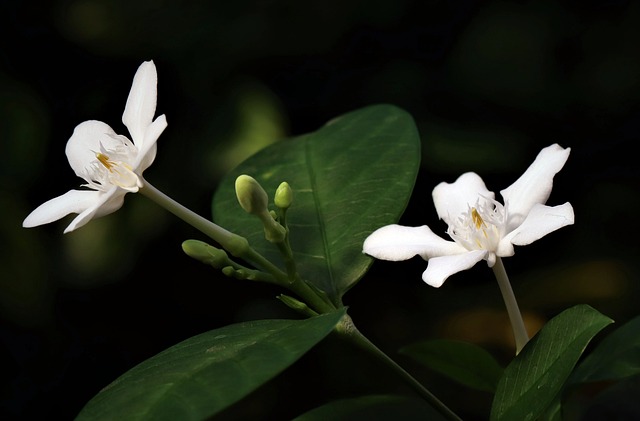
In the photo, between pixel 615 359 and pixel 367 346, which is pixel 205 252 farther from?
Answer: pixel 615 359

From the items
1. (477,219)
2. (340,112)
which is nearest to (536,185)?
(477,219)

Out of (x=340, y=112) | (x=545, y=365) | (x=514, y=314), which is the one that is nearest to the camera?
(x=545, y=365)

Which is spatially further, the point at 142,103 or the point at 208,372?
the point at 142,103

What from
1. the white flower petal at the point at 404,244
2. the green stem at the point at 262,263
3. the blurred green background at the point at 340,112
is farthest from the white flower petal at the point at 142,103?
the blurred green background at the point at 340,112

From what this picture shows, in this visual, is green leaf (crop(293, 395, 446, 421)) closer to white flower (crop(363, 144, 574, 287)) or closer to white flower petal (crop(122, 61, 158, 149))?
white flower (crop(363, 144, 574, 287))

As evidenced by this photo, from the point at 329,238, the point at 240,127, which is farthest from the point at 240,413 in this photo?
the point at 329,238

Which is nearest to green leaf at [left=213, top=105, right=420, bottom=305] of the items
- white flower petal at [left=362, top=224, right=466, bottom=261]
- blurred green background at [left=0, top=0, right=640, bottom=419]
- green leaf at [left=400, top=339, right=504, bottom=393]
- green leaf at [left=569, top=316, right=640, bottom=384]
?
white flower petal at [left=362, top=224, right=466, bottom=261]
